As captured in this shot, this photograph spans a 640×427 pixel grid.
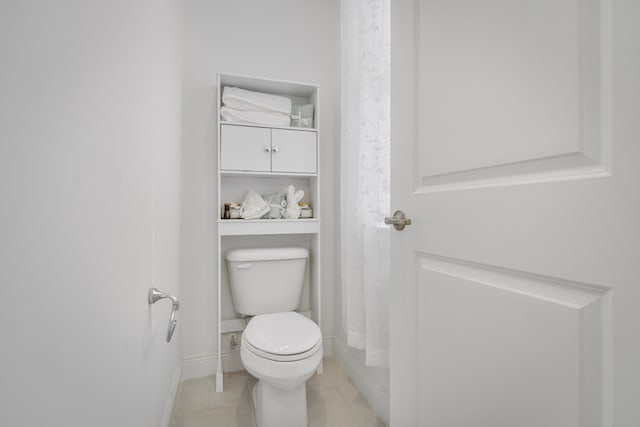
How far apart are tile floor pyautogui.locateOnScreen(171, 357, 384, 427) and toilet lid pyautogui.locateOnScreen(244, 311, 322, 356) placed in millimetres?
432

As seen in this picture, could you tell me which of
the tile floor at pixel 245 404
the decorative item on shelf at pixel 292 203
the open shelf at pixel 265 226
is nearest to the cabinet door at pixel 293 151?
the decorative item on shelf at pixel 292 203

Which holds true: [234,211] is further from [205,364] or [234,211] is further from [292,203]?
[205,364]

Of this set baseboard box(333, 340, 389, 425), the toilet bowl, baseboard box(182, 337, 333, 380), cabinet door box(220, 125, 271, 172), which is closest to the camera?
the toilet bowl

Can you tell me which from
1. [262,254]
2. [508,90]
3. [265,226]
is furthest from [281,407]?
[508,90]

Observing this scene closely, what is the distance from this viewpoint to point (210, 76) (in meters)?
1.84

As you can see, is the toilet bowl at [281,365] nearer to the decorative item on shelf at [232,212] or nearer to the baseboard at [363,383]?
the baseboard at [363,383]

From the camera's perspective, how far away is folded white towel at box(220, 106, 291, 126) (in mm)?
1705

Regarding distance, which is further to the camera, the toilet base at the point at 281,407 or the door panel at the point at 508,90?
the toilet base at the point at 281,407

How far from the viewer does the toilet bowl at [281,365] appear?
124 centimetres

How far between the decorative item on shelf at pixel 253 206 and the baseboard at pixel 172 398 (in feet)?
2.91

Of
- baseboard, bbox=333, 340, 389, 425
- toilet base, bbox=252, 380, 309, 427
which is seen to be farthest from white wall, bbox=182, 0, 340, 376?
baseboard, bbox=333, 340, 389, 425

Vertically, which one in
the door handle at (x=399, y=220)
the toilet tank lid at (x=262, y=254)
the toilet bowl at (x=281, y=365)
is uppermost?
the door handle at (x=399, y=220)

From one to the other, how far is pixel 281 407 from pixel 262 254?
2.46 feet

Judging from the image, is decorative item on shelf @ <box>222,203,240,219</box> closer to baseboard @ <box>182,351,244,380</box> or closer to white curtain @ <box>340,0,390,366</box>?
white curtain @ <box>340,0,390,366</box>
